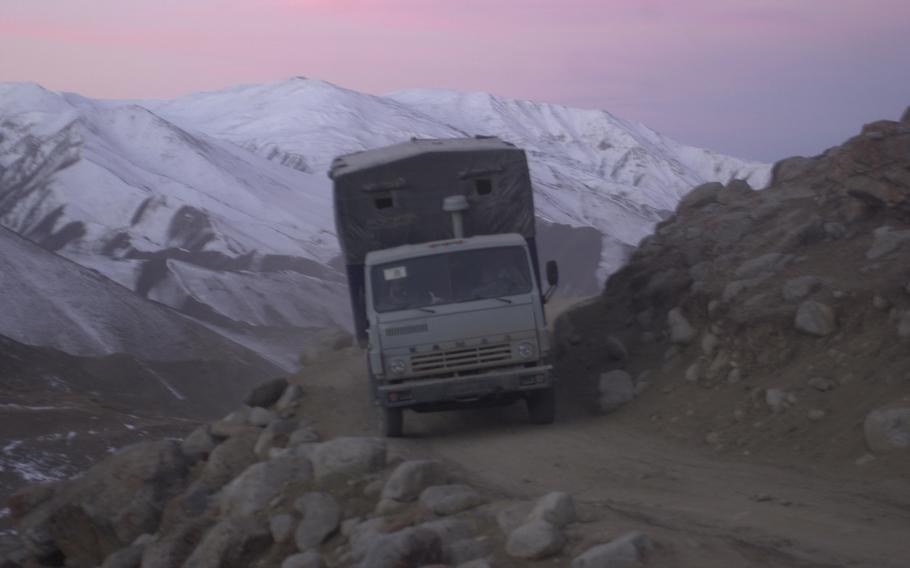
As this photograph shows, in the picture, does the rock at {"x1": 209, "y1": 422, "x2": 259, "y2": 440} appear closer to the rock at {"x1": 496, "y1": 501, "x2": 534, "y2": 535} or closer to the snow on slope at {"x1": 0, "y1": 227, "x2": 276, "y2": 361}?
the rock at {"x1": 496, "y1": 501, "x2": 534, "y2": 535}

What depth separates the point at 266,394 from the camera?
15438mm

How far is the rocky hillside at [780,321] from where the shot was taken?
11.4 metres

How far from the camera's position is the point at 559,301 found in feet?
76.6

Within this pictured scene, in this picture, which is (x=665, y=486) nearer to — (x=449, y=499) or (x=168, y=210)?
(x=449, y=499)

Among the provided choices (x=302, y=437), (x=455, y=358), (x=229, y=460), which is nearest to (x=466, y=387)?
(x=455, y=358)

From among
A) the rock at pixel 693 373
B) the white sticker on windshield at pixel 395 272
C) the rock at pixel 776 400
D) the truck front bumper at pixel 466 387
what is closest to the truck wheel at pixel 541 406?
the truck front bumper at pixel 466 387

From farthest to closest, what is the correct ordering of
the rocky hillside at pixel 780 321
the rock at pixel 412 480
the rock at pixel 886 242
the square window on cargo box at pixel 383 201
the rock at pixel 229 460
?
the square window on cargo box at pixel 383 201
the rock at pixel 886 242
the rock at pixel 229 460
the rocky hillside at pixel 780 321
the rock at pixel 412 480

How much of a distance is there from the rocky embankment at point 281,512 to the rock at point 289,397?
2 centimetres

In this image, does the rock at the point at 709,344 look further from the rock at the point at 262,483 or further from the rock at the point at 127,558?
the rock at the point at 127,558

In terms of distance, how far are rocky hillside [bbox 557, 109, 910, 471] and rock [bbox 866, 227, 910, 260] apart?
17mm

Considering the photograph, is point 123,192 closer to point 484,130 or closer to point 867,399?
point 484,130

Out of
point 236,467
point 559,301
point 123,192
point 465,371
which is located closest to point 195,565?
point 236,467

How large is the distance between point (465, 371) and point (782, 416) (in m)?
3.50

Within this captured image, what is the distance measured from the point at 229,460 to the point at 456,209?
13.8ft
